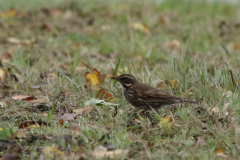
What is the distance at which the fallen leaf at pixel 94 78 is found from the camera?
5.52 meters

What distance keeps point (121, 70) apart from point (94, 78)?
98 cm

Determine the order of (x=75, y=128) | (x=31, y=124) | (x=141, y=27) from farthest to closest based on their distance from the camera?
1. (x=141, y=27)
2. (x=31, y=124)
3. (x=75, y=128)

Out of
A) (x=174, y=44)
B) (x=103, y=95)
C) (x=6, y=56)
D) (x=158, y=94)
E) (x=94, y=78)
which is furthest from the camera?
(x=174, y=44)

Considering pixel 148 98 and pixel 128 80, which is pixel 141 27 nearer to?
pixel 128 80

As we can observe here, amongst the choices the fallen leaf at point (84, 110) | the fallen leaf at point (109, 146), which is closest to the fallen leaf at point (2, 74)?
the fallen leaf at point (84, 110)

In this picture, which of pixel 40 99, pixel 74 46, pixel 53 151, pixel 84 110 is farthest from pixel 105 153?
pixel 74 46

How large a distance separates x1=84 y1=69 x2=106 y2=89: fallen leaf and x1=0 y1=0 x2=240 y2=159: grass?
0.36 feet

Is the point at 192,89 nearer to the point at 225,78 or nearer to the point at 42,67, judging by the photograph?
the point at 225,78

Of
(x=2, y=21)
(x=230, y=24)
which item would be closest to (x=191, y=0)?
(x=230, y=24)

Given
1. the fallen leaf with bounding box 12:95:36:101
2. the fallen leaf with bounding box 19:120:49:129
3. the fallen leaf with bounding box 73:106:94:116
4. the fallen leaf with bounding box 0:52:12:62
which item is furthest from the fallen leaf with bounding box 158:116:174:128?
the fallen leaf with bounding box 0:52:12:62

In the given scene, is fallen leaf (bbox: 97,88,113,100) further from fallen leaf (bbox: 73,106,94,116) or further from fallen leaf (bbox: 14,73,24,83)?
fallen leaf (bbox: 14,73,24,83)

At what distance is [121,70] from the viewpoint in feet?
21.3

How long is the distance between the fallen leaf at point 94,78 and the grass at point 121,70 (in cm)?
11

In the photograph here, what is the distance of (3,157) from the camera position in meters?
3.28
